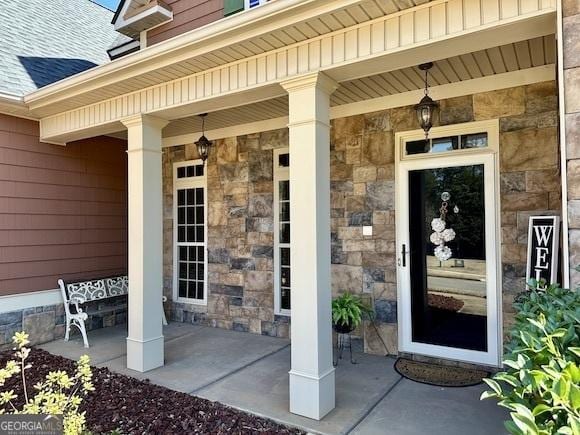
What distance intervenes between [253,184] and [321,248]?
2.54 m

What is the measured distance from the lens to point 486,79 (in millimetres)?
3807

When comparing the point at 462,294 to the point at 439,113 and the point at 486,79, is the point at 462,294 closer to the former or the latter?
the point at 439,113

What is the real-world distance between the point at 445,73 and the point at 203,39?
2208 mm

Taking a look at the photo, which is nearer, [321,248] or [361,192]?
[321,248]

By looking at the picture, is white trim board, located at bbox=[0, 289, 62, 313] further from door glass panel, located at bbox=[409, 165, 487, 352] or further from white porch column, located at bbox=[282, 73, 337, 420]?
door glass panel, located at bbox=[409, 165, 487, 352]

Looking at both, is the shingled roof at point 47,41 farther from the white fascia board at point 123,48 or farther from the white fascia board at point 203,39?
the white fascia board at point 203,39

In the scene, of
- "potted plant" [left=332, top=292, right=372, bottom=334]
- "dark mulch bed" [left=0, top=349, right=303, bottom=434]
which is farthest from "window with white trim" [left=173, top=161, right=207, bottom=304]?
"potted plant" [left=332, top=292, right=372, bottom=334]

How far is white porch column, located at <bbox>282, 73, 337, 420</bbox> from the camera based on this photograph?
9.93 ft

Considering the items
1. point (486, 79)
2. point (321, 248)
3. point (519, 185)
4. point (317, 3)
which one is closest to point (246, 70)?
point (317, 3)

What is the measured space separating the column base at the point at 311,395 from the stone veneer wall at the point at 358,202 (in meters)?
1.46

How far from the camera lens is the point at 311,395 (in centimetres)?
299

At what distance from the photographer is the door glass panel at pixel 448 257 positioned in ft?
12.9

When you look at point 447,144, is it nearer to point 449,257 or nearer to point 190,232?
point 449,257

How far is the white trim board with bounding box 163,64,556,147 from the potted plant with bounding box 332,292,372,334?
2101 mm
